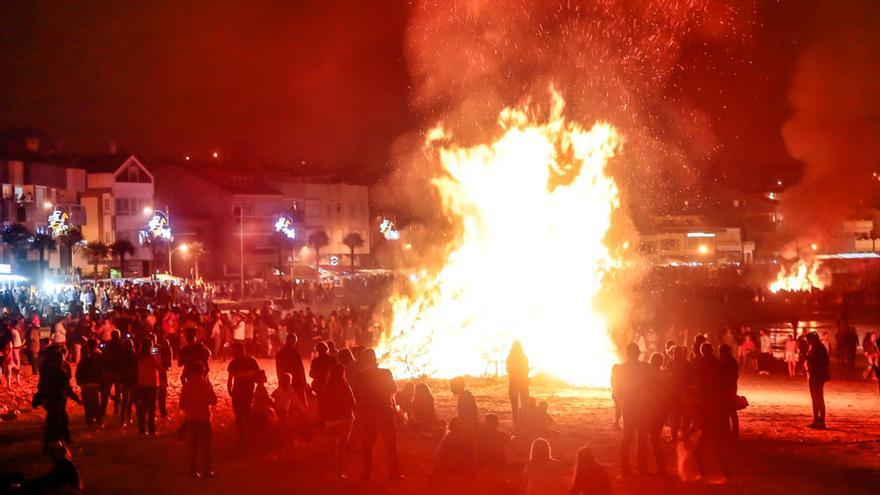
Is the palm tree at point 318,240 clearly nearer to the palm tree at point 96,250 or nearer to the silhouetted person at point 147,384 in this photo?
the palm tree at point 96,250

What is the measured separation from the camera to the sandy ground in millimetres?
11266

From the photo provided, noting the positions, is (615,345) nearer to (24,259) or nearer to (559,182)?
(559,182)

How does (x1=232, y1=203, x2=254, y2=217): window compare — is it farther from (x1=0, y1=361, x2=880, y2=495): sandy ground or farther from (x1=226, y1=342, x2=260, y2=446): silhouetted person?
(x1=226, y1=342, x2=260, y2=446): silhouetted person

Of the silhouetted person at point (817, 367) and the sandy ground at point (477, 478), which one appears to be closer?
the sandy ground at point (477, 478)

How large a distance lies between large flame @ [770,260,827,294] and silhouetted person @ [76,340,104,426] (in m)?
57.5

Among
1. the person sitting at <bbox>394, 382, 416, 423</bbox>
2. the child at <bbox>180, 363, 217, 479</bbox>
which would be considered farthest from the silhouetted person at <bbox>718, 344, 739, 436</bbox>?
the child at <bbox>180, 363, 217, 479</bbox>

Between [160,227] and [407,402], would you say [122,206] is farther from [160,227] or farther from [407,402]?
[407,402]

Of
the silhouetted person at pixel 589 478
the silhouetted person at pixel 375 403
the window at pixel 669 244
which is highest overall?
the window at pixel 669 244

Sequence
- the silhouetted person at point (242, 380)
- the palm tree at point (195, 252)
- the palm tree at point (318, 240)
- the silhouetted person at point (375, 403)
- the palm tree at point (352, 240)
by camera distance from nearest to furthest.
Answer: the silhouetted person at point (375, 403) < the silhouetted person at point (242, 380) < the palm tree at point (195, 252) < the palm tree at point (318, 240) < the palm tree at point (352, 240)

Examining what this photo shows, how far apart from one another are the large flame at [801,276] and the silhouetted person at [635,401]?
188 ft

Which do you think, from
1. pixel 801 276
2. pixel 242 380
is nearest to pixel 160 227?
pixel 801 276

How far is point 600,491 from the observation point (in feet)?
27.4

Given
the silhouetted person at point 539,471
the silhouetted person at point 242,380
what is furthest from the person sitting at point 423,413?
the silhouetted person at point 539,471

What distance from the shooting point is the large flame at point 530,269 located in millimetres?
22938
